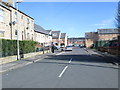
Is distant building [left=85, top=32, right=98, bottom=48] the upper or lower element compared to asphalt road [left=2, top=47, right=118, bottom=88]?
upper

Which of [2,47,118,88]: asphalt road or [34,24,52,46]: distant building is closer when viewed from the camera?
[2,47,118,88]: asphalt road

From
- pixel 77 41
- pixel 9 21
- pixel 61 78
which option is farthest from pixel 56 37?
pixel 61 78

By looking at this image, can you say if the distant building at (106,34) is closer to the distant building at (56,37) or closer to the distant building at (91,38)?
the distant building at (91,38)

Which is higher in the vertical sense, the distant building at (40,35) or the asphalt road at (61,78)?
the distant building at (40,35)

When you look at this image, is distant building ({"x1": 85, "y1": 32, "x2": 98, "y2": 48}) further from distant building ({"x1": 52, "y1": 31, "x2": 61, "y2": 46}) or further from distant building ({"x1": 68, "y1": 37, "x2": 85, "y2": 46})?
distant building ({"x1": 68, "y1": 37, "x2": 85, "y2": 46})

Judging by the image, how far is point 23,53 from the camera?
2462 centimetres

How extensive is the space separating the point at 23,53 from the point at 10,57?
16.9 ft

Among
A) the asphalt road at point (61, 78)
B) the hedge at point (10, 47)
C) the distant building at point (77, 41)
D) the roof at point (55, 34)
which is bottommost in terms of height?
the asphalt road at point (61, 78)

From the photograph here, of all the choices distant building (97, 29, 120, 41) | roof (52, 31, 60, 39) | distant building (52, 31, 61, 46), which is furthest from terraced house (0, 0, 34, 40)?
distant building (97, 29, 120, 41)

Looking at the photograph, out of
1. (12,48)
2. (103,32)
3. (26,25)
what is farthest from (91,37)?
(12,48)

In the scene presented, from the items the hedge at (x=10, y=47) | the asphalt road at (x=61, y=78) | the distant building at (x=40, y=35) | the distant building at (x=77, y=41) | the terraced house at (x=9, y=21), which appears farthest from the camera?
the distant building at (x=77, y=41)

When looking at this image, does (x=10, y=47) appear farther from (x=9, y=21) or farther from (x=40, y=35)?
(x=40, y=35)

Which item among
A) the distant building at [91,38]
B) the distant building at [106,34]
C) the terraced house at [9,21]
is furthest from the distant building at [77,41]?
the terraced house at [9,21]

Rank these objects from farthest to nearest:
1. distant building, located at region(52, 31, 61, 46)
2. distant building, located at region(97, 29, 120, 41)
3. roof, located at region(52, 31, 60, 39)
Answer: roof, located at region(52, 31, 60, 39) < distant building, located at region(97, 29, 120, 41) < distant building, located at region(52, 31, 61, 46)
